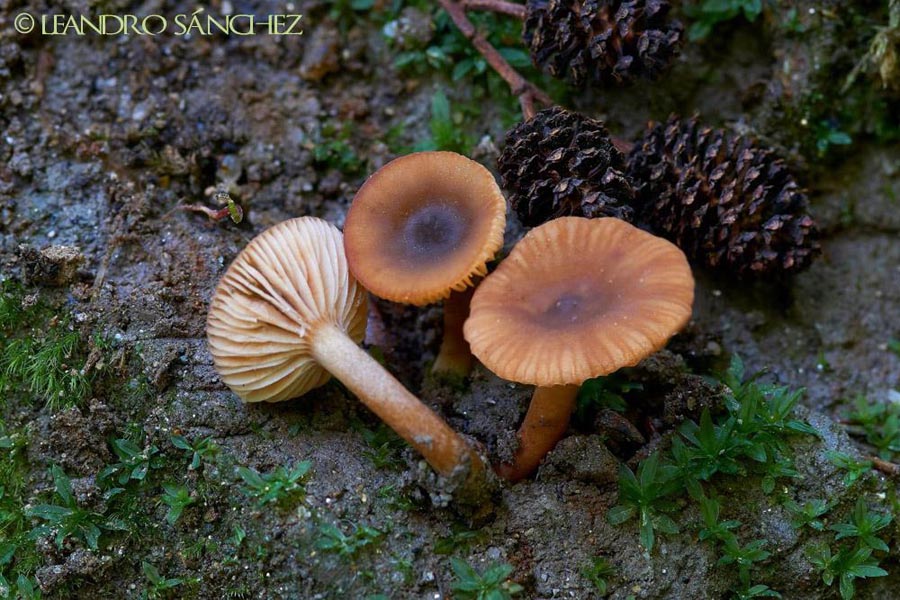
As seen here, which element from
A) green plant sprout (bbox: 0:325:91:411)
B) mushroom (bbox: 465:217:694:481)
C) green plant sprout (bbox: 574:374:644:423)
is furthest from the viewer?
green plant sprout (bbox: 574:374:644:423)

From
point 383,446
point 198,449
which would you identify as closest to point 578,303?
point 383,446

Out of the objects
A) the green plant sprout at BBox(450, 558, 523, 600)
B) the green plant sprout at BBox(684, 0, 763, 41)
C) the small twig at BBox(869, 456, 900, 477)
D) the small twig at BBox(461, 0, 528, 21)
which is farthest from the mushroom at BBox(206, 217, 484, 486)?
the green plant sprout at BBox(684, 0, 763, 41)

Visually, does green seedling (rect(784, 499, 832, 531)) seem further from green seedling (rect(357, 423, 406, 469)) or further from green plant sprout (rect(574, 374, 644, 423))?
green seedling (rect(357, 423, 406, 469))

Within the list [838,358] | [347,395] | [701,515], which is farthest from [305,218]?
[838,358]

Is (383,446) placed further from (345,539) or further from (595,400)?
(595,400)

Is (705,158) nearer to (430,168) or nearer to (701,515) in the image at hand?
(430,168)
